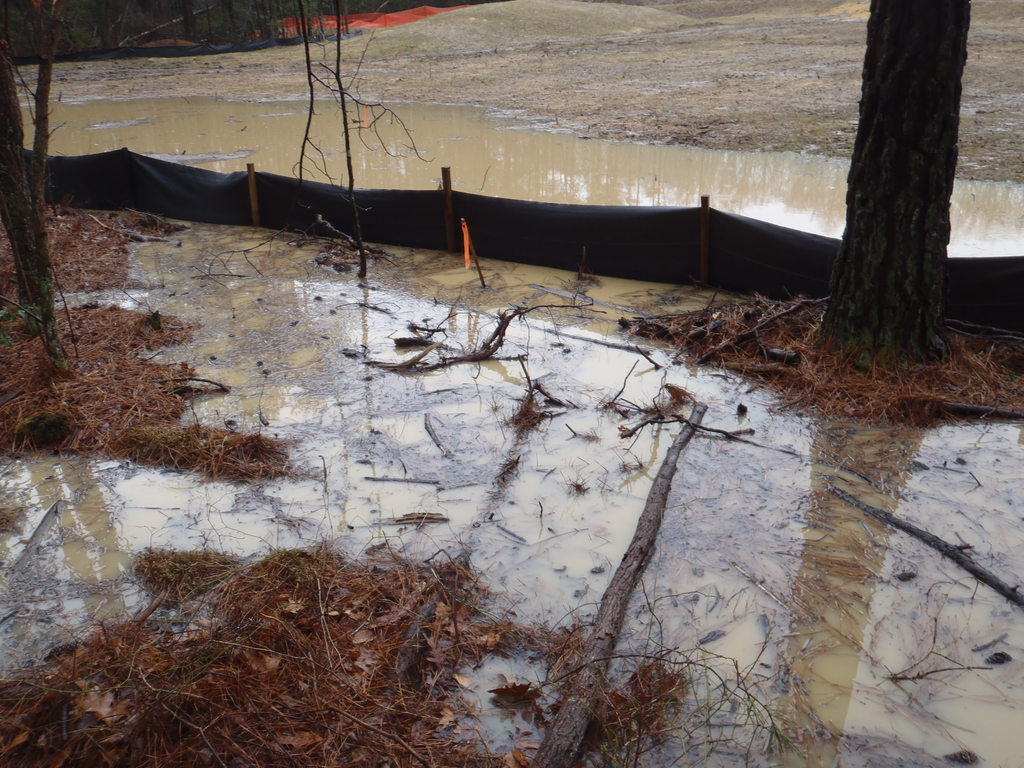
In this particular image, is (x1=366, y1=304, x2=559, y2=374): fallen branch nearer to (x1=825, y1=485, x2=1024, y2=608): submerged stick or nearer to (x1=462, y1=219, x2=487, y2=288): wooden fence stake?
(x1=462, y1=219, x2=487, y2=288): wooden fence stake

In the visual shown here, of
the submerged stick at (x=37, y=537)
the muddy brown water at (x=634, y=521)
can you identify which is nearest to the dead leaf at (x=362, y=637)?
the muddy brown water at (x=634, y=521)

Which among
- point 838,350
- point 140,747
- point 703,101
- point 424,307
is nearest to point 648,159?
point 703,101

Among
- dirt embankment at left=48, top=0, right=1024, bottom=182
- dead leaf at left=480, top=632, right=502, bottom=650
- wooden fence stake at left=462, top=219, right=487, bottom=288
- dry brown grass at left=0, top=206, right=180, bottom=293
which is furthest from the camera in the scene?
dirt embankment at left=48, top=0, right=1024, bottom=182

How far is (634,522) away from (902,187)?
2.89m

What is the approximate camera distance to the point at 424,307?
24.5ft

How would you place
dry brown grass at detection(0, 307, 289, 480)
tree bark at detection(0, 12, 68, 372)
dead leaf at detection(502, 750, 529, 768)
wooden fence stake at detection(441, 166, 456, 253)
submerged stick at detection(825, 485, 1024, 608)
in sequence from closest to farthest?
dead leaf at detection(502, 750, 529, 768) → submerged stick at detection(825, 485, 1024, 608) → dry brown grass at detection(0, 307, 289, 480) → tree bark at detection(0, 12, 68, 372) → wooden fence stake at detection(441, 166, 456, 253)

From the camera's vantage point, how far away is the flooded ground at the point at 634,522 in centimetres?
294

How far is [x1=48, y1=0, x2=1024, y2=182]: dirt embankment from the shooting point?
15.3 metres

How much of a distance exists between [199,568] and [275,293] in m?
4.71

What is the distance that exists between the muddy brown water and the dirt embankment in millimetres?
9230

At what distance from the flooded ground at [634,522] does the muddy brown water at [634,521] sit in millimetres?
12

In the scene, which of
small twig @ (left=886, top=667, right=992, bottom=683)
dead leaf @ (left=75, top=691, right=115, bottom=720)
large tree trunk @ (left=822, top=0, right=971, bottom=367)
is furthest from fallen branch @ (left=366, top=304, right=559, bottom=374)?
small twig @ (left=886, top=667, right=992, bottom=683)

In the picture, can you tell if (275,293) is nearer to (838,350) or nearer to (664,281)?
(664,281)

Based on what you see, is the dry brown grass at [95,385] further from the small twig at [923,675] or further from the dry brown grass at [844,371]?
the small twig at [923,675]
